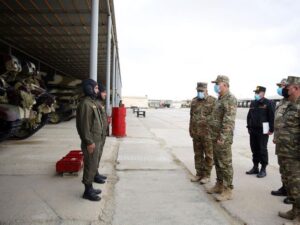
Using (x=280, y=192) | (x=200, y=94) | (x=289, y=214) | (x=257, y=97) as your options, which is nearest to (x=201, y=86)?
(x=200, y=94)

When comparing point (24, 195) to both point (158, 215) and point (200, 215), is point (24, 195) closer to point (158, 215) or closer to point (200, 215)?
point (158, 215)

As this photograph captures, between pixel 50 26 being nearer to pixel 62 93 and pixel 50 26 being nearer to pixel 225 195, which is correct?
pixel 62 93

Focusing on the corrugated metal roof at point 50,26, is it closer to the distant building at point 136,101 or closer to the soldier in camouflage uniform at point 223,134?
the soldier in camouflage uniform at point 223,134

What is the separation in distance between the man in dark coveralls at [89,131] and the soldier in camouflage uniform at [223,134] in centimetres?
150

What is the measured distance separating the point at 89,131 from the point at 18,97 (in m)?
3.96

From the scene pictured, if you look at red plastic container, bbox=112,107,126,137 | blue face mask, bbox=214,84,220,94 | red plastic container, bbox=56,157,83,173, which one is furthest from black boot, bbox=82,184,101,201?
red plastic container, bbox=112,107,126,137

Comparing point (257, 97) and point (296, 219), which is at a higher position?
point (257, 97)

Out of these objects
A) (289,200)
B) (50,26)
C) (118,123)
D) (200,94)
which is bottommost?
(289,200)

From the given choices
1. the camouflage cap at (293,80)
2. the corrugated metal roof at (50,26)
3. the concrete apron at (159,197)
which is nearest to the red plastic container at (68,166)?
the concrete apron at (159,197)

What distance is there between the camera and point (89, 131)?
3.71m

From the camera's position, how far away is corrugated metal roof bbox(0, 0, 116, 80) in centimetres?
940

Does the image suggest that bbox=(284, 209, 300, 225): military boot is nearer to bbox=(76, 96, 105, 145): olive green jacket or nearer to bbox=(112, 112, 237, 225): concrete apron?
bbox=(112, 112, 237, 225): concrete apron

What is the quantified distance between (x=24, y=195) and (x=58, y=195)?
1.37ft

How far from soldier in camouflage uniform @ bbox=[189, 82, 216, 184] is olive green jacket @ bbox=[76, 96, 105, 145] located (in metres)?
1.61
